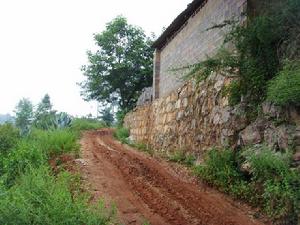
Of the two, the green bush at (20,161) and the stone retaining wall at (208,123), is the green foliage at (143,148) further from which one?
the green bush at (20,161)

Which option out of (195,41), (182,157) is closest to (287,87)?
(182,157)

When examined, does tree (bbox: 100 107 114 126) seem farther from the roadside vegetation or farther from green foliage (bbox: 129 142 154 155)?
the roadside vegetation

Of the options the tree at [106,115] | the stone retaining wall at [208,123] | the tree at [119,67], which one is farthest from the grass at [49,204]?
the tree at [106,115]

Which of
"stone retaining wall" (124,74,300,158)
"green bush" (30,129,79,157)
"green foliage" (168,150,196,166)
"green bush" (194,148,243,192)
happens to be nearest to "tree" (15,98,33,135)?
"stone retaining wall" (124,74,300,158)

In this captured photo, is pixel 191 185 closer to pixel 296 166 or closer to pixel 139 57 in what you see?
pixel 296 166

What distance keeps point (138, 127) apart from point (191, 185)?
11.1 metres

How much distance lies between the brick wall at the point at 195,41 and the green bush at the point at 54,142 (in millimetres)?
3503

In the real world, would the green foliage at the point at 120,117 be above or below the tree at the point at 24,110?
below

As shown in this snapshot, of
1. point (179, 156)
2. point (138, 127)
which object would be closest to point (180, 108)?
point (179, 156)

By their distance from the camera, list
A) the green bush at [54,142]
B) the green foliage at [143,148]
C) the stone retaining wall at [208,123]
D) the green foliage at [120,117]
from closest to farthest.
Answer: the stone retaining wall at [208,123], the green bush at [54,142], the green foliage at [143,148], the green foliage at [120,117]

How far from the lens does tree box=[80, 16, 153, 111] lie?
106 ft

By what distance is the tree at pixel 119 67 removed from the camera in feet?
106

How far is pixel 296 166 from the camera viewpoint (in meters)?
6.62

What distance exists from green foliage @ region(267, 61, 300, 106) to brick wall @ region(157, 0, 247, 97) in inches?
102
